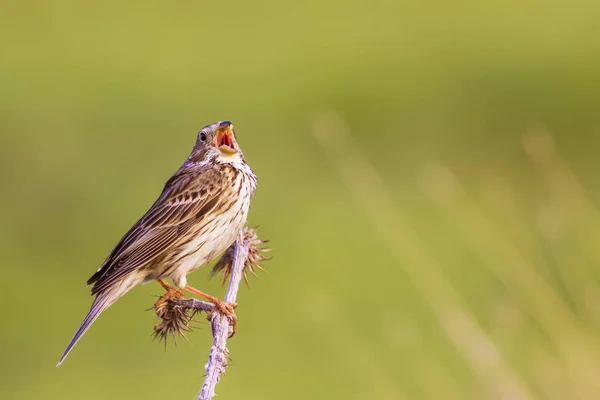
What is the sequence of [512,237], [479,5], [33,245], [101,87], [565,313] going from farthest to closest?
1. [479,5]
2. [101,87]
3. [33,245]
4. [512,237]
5. [565,313]

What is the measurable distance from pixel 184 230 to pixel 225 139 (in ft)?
2.15

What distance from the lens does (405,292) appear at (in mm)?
13273

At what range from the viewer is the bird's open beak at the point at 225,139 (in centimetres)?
703

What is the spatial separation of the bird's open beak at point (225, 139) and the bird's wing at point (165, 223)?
15cm

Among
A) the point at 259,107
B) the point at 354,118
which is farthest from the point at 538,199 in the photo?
the point at 259,107

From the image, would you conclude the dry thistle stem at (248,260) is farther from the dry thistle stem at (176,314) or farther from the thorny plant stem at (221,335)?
the dry thistle stem at (176,314)

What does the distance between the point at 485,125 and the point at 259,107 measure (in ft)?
9.64

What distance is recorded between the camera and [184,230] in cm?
671

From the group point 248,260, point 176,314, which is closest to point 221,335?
point 176,314

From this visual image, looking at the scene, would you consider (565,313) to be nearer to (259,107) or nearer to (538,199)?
(538,199)

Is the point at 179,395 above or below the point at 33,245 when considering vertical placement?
below

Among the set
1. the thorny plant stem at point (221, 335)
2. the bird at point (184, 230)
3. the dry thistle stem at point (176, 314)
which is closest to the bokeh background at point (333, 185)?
the bird at point (184, 230)

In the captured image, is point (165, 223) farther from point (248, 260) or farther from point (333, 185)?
point (333, 185)

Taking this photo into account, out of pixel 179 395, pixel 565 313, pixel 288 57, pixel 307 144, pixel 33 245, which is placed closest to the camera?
pixel 565 313
